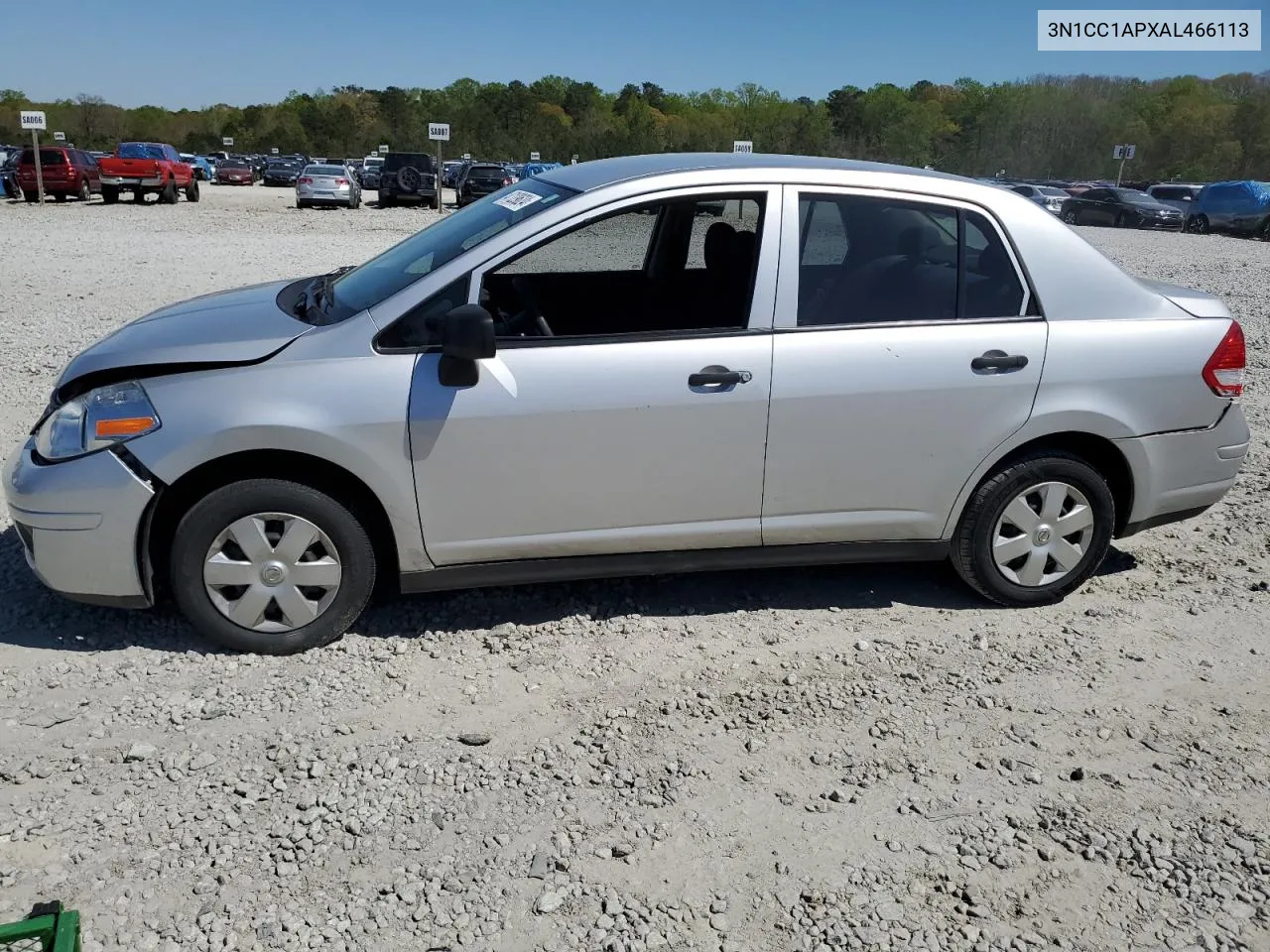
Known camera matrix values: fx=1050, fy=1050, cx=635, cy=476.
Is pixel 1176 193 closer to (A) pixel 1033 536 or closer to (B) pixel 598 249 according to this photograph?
(A) pixel 1033 536

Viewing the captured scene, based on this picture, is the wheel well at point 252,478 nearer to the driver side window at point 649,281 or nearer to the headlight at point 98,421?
the headlight at point 98,421

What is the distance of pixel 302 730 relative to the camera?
3.59 metres

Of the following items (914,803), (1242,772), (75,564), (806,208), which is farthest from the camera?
(806,208)

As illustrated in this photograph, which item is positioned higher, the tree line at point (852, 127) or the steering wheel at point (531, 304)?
the tree line at point (852, 127)

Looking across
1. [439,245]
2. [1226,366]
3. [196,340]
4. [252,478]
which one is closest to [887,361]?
[1226,366]

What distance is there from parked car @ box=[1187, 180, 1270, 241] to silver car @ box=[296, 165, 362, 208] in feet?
89.4

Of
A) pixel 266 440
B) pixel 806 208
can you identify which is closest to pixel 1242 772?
pixel 806 208

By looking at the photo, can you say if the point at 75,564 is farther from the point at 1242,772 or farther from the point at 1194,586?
the point at 1194,586

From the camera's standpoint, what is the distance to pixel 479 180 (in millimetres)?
36188

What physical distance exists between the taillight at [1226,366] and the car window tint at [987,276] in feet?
3.12

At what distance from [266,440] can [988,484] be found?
2908 mm

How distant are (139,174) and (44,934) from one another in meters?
34.0

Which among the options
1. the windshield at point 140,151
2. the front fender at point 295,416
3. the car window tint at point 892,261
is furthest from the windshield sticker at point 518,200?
the windshield at point 140,151

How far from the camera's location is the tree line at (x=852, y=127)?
261 ft
